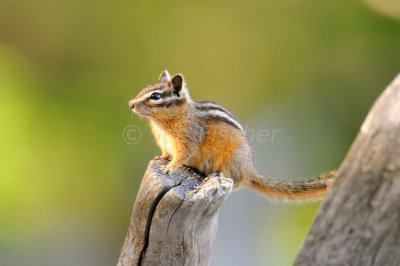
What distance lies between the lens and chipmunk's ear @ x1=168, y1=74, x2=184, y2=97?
110 inches

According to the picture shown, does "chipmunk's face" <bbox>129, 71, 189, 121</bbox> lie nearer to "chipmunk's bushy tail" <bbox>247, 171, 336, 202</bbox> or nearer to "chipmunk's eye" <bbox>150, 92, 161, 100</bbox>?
"chipmunk's eye" <bbox>150, 92, 161, 100</bbox>

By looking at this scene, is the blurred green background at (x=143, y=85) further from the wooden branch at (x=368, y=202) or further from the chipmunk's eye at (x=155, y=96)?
the wooden branch at (x=368, y=202)

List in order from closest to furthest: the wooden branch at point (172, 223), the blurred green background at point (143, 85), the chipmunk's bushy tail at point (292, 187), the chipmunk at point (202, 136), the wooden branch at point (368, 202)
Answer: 1. the wooden branch at point (368, 202)
2. the wooden branch at point (172, 223)
3. the chipmunk's bushy tail at point (292, 187)
4. the chipmunk at point (202, 136)
5. the blurred green background at point (143, 85)

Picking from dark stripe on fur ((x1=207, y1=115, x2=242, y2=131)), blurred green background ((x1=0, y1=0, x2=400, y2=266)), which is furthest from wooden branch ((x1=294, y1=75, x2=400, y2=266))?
blurred green background ((x1=0, y1=0, x2=400, y2=266))

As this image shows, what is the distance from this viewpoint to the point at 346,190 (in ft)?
4.25

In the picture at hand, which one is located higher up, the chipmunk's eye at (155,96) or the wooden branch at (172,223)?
the chipmunk's eye at (155,96)

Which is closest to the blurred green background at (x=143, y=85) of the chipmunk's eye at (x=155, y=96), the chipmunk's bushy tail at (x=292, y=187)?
the chipmunk's bushy tail at (x=292, y=187)

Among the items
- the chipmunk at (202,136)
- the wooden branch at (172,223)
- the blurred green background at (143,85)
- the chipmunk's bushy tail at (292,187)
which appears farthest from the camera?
the blurred green background at (143,85)

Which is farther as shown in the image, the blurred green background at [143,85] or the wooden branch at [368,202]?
the blurred green background at [143,85]

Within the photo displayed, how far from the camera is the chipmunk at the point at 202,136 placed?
9.07ft

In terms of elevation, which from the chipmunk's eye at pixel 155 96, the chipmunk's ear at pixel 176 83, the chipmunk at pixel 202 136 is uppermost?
the chipmunk's ear at pixel 176 83

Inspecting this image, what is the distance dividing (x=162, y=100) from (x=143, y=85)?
1765mm

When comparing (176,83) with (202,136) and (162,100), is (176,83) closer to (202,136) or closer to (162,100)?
(162,100)

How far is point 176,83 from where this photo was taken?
284 cm
